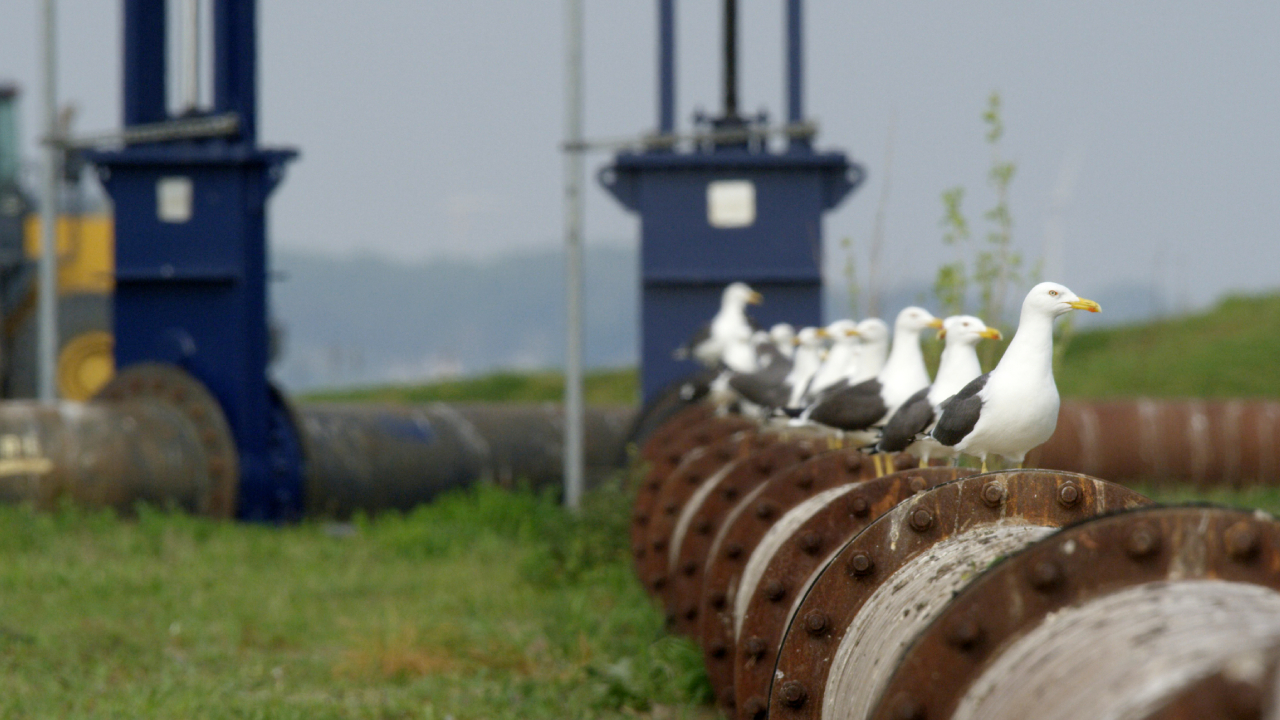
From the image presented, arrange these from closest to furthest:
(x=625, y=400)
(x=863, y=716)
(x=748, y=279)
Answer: (x=863, y=716) → (x=748, y=279) → (x=625, y=400)

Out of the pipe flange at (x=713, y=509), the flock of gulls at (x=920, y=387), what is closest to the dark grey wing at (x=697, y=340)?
the flock of gulls at (x=920, y=387)

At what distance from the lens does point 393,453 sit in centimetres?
1078

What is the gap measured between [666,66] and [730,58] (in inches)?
22.7

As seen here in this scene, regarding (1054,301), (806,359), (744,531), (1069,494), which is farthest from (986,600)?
(806,359)

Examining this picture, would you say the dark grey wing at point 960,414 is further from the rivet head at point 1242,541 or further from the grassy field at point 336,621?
the grassy field at point 336,621

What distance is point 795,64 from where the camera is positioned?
10.4 meters

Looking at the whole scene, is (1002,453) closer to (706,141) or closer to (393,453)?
(706,141)

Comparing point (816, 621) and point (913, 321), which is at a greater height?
point (913, 321)

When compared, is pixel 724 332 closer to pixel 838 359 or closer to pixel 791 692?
pixel 838 359

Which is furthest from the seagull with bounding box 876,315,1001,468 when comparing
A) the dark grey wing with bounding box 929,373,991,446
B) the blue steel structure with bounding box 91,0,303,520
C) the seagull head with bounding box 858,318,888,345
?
the blue steel structure with bounding box 91,0,303,520

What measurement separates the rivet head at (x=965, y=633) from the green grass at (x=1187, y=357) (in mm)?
16044

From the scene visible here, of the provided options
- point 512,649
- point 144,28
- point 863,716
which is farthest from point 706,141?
point 863,716

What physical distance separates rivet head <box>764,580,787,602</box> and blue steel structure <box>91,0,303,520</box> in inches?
285

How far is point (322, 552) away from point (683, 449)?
3219 millimetres
